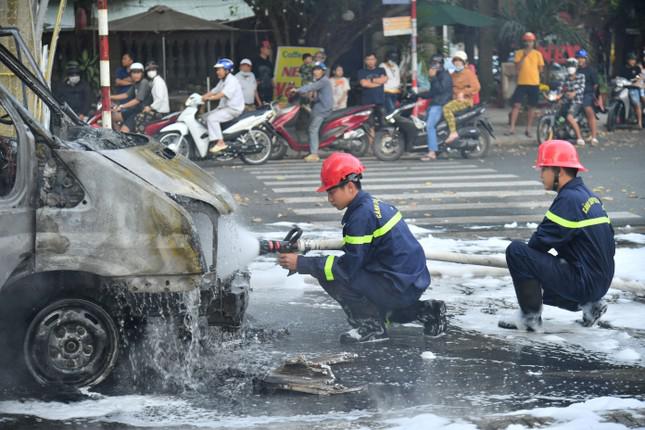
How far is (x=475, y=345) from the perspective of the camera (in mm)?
6867

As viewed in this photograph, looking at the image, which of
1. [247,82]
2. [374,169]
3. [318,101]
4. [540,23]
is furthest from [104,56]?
[540,23]

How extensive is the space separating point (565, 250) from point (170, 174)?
261 cm

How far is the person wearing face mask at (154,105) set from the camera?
59.1 feet

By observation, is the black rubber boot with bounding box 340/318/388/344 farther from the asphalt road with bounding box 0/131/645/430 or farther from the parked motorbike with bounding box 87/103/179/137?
the parked motorbike with bounding box 87/103/179/137

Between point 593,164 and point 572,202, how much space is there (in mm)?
10107

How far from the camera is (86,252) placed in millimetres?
5559

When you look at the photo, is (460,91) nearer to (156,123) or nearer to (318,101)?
(318,101)

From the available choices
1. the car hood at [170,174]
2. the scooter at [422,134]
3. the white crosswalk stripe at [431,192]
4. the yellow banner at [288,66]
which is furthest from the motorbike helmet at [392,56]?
the car hood at [170,174]

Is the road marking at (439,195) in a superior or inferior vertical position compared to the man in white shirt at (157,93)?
inferior

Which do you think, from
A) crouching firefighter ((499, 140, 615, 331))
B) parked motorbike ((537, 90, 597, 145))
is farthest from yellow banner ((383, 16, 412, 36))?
crouching firefighter ((499, 140, 615, 331))

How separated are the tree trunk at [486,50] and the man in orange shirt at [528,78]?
4.03 meters

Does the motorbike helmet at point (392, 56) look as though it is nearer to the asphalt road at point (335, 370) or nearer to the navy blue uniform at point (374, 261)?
the asphalt road at point (335, 370)

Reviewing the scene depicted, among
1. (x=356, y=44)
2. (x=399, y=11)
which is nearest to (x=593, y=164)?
(x=399, y=11)

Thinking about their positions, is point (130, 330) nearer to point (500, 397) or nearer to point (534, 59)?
point (500, 397)
